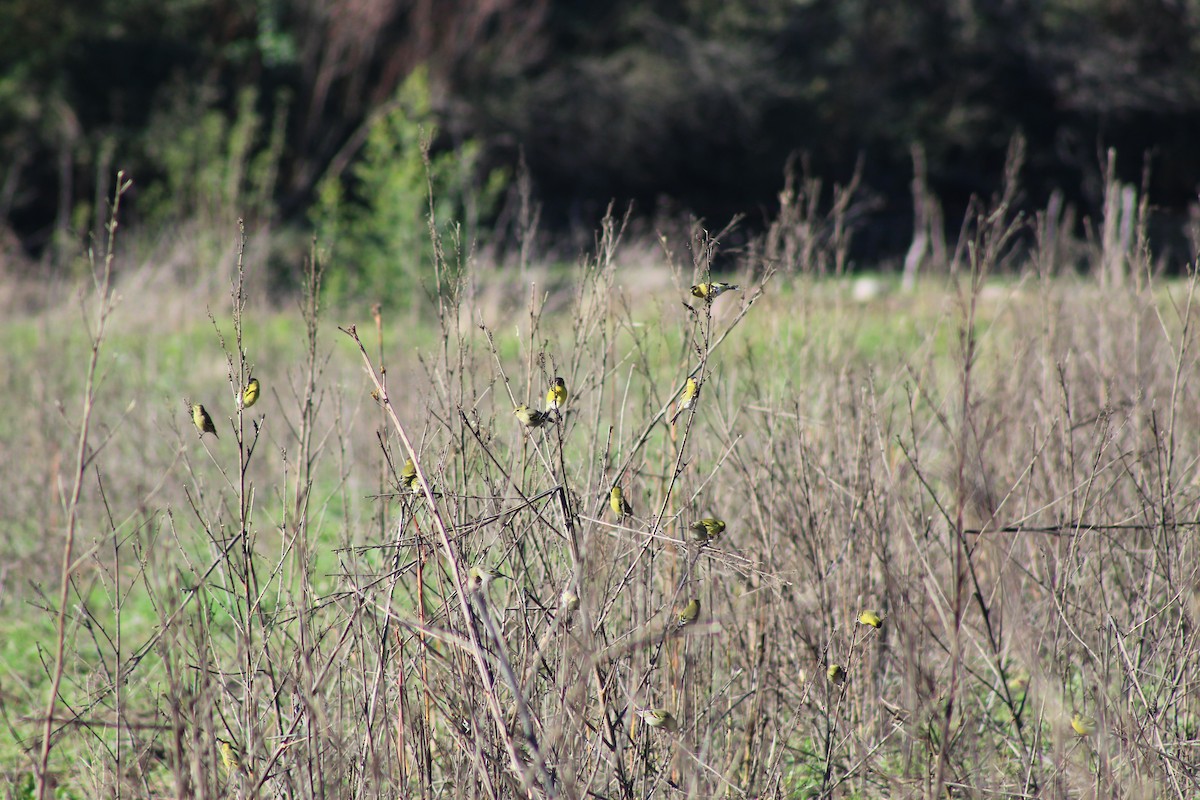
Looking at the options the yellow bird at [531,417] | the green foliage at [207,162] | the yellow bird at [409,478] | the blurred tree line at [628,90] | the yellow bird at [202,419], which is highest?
the blurred tree line at [628,90]

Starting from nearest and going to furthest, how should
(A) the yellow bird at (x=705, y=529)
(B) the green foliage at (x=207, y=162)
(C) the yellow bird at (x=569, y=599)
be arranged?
(C) the yellow bird at (x=569, y=599) → (A) the yellow bird at (x=705, y=529) → (B) the green foliage at (x=207, y=162)

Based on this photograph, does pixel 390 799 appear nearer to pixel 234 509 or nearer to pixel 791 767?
pixel 791 767

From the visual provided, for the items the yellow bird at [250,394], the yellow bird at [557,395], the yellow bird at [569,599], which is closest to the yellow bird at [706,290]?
the yellow bird at [557,395]

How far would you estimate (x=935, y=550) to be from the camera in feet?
9.14

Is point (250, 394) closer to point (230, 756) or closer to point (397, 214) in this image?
point (230, 756)

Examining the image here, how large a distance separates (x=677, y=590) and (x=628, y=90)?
60.3 ft

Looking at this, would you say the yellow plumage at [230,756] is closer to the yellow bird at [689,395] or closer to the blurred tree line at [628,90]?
the yellow bird at [689,395]

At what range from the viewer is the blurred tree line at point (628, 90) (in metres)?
17.0

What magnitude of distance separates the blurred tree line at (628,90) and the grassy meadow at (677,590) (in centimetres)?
1387

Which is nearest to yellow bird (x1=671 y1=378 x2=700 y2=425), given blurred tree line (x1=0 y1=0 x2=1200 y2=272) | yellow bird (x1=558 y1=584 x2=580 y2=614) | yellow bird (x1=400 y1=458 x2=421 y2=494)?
yellow bird (x1=558 y1=584 x2=580 y2=614)

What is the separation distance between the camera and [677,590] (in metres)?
1.68

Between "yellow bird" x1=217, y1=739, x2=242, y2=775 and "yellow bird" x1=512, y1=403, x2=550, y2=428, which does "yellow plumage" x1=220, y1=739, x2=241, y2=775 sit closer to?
"yellow bird" x1=217, y1=739, x2=242, y2=775

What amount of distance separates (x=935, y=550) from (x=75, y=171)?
17615mm

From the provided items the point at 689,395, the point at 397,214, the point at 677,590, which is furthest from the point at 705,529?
the point at 397,214
